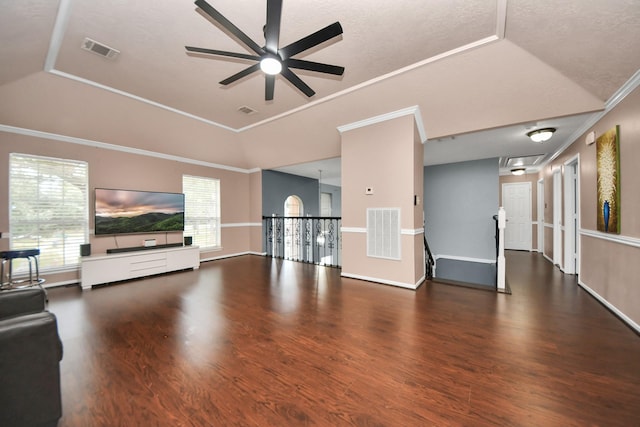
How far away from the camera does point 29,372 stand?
1.30 metres

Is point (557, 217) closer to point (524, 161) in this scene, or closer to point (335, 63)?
point (524, 161)

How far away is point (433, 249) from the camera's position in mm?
7367

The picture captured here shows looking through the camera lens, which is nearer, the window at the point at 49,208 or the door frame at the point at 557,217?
the window at the point at 49,208

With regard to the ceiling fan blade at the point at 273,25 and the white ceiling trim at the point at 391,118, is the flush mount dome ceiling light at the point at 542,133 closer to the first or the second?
the white ceiling trim at the point at 391,118

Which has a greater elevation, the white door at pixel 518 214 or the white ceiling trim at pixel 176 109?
the white ceiling trim at pixel 176 109

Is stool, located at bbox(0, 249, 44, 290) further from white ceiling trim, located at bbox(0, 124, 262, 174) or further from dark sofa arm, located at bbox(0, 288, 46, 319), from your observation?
dark sofa arm, located at bbox(0, 288, 46, 319)

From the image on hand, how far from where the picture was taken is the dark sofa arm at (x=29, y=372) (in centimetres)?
123

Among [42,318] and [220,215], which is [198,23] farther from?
[220,215]

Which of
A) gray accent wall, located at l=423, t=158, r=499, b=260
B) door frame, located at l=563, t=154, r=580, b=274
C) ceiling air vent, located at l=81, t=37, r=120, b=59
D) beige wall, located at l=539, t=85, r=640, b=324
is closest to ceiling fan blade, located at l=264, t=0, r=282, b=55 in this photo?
ceiling air vent, located at l=81, t=37, r=120, b=59

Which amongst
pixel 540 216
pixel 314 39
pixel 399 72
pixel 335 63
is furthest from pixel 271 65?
pixel 540 216

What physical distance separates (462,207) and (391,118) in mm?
4194

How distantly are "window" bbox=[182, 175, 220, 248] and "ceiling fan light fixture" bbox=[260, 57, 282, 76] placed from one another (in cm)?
460

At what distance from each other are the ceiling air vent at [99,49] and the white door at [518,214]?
34.2ft

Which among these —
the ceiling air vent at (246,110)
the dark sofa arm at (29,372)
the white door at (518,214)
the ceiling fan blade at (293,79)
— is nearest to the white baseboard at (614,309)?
the ceiling fan blade at (293,79)
